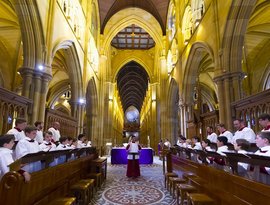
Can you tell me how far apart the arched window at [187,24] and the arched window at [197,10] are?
589 mm

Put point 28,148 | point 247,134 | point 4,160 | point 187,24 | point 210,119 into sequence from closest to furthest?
1. point 4,160
2. point 28,148
3. point 247,134
4. point 210,119
5. point 187,24

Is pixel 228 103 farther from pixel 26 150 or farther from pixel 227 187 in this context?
pixel 26 150

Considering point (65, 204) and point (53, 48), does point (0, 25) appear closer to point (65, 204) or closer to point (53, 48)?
point (53, 48)

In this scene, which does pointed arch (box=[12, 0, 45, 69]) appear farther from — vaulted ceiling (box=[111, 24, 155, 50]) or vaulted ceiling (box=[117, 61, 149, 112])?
vaulted ceiling (box=[117, 61, 149, 112])

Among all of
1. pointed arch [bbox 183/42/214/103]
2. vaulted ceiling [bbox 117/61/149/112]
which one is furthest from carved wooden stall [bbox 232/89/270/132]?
vaulted ceiling [bbox 117/61/149/112]

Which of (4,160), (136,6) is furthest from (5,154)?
(136,6)

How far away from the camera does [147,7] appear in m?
19.4

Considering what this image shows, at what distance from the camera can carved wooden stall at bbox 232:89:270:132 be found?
5.64 metres

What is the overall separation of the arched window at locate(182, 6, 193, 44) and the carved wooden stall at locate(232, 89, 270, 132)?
6.69 m

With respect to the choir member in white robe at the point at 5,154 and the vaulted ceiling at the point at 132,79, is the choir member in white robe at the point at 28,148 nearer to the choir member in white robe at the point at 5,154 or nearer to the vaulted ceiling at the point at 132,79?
the choir member in white robe at the point at 5,154

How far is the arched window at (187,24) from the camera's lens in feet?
39.5

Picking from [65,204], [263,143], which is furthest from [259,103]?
[65,204]

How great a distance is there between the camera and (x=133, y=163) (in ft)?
26.1

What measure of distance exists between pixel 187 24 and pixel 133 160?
8953 millimetres
